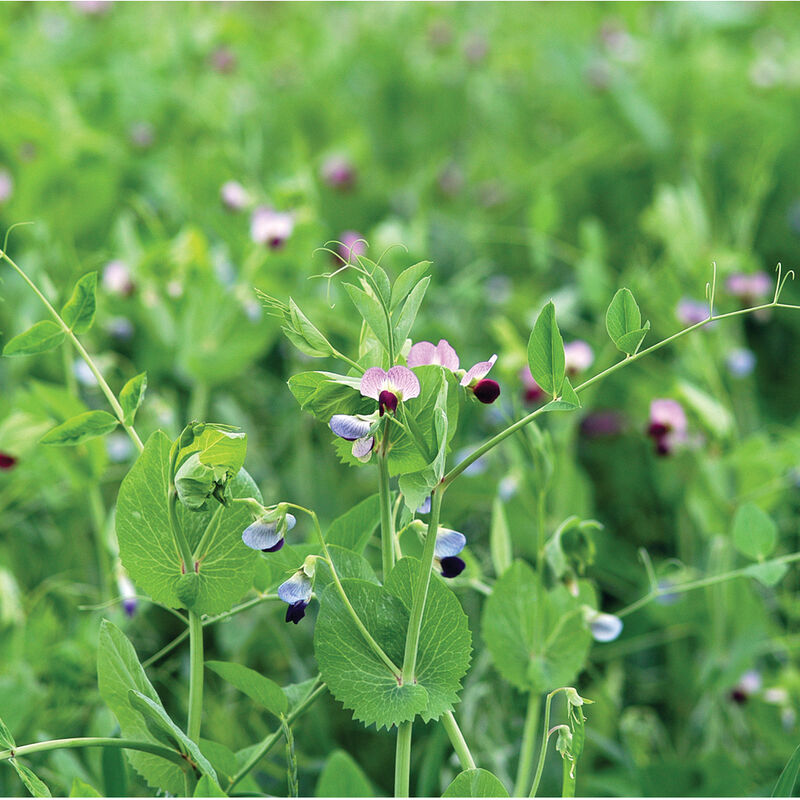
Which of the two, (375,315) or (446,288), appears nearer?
(375,315)

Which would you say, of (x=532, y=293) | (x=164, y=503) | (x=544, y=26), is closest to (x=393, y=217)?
(x=532, y=293)

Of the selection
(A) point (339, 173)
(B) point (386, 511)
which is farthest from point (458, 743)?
(A) point (339, 173)

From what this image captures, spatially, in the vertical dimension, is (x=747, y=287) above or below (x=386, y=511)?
below

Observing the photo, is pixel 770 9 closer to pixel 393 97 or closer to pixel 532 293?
pixel 393 97

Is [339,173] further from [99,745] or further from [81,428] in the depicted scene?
[99,745]

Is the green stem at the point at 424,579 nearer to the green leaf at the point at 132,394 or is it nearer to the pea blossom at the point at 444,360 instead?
the pea blossom at the point at 444,360

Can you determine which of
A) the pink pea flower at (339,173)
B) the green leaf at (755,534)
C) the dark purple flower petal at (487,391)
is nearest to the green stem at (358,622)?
the dark purple flower petal at (487,391)
